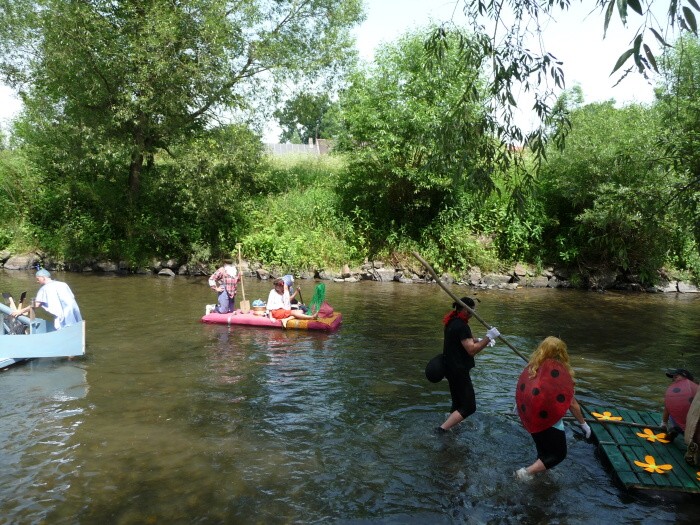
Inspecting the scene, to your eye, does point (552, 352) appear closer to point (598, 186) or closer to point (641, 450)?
point (641, 450)

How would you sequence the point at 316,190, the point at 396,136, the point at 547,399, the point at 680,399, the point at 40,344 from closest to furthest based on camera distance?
the point at 547,399, the point at 680,399, the point at 40,344, the point at 396,136, the point at 316,190

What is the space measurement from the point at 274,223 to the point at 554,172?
11.4m

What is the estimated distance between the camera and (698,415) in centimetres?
573

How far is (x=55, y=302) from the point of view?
9992 millimetres

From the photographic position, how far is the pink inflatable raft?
12.8 meters

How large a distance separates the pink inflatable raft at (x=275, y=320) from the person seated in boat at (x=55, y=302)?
358 cm

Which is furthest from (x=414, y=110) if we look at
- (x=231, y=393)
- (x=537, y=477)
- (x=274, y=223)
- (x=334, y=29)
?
(x=537, y=477)

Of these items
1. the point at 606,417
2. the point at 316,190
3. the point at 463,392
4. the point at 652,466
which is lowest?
the point at 652,466

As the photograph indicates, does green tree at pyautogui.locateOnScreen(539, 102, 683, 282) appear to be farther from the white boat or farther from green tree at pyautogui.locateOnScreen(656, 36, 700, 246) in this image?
the white boat

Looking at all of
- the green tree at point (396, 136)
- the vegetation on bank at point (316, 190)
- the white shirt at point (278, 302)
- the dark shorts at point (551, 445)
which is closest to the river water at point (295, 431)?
the dark shorts at point (551, 445)

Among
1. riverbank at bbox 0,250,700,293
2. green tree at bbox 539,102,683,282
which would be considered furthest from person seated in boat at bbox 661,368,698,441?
riverbank at bbox 0,250,700,293

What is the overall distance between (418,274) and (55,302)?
14363 millimetres

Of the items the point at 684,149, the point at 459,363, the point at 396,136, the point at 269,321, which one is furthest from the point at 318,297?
the point at 396,136

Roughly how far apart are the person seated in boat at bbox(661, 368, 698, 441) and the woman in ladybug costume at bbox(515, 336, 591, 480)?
1.40 m
